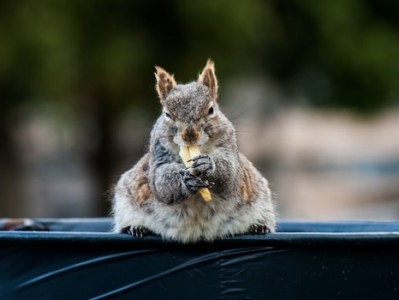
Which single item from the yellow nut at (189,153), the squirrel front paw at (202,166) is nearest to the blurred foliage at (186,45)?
the yellow nut at (189,153)

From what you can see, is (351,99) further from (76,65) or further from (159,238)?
(159,238)

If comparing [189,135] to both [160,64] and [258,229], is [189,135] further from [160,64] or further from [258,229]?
[160,64]

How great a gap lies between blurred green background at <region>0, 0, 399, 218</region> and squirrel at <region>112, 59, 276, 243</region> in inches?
302

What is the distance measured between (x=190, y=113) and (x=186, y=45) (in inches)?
428

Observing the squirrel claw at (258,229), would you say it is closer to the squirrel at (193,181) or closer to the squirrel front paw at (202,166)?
the squirrel at (193,181)

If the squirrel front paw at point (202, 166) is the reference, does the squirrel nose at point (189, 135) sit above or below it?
above

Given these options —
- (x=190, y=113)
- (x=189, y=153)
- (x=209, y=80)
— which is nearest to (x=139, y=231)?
(x=189, y=153)

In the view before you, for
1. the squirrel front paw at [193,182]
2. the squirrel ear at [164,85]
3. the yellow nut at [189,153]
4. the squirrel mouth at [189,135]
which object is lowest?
the squirrel front paw at [193,182]

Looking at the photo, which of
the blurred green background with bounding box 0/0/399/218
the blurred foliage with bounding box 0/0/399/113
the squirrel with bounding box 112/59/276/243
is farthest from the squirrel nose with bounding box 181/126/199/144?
the blurred foliage with bounding box 0/0/399/113

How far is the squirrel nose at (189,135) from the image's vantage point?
12.8ft

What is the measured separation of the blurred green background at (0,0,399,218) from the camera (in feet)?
42.2

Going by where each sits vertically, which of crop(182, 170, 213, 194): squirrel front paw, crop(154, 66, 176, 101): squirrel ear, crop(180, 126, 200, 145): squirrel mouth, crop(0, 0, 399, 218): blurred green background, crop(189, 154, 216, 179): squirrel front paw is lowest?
crop(182, 170, 213, 194): squirrel front paw

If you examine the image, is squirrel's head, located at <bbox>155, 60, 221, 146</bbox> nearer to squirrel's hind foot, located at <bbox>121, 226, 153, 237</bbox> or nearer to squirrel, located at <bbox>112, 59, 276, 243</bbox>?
squirrel, located at <bbox>112, 59, 276, 243</bbox>

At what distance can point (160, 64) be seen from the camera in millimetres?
14789
